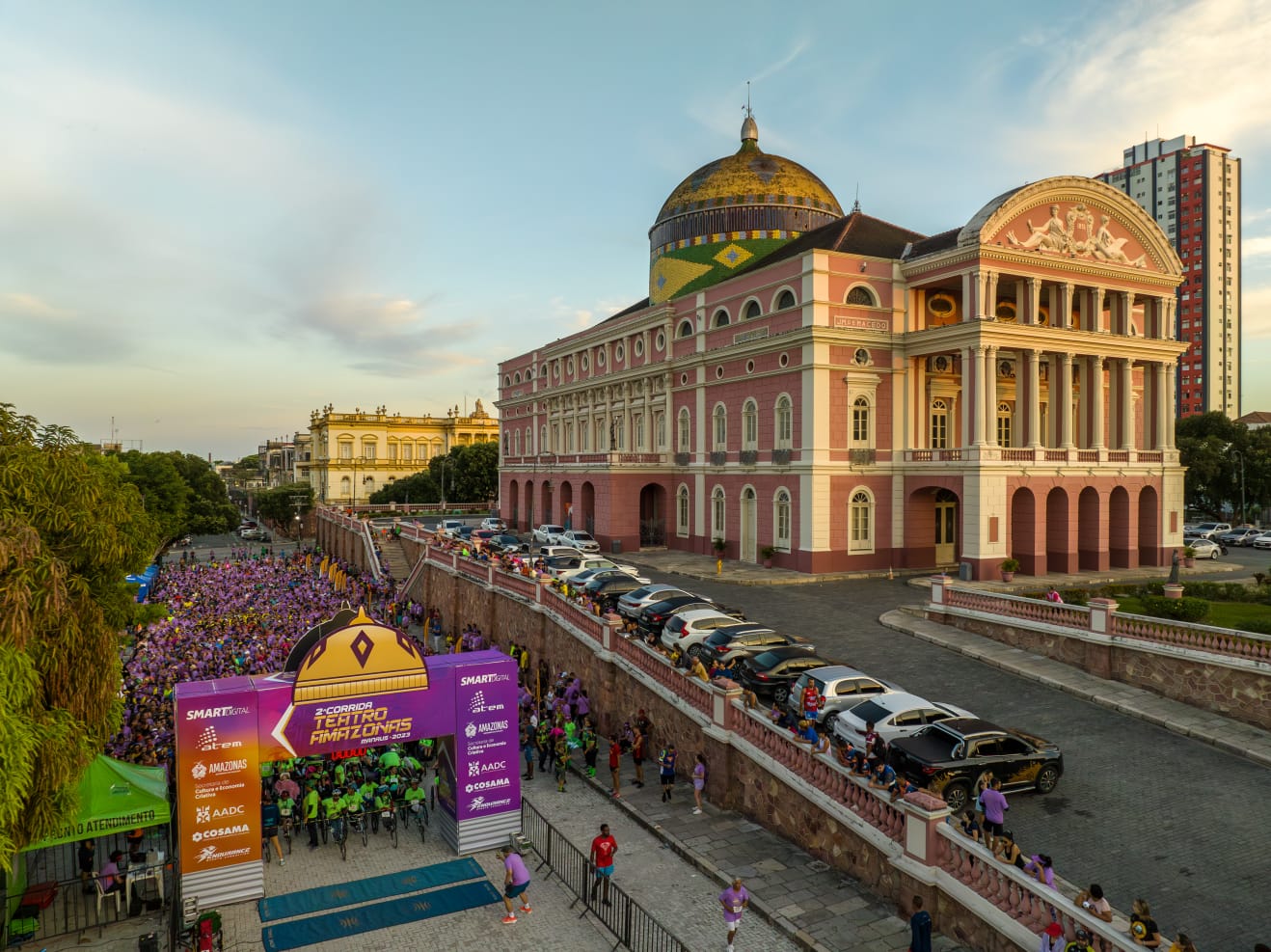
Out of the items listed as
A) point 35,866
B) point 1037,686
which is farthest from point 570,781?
point 1037,686

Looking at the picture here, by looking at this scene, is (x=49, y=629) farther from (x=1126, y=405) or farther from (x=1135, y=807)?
(x=1126, y=405)

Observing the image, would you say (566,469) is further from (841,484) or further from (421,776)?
(421,776)

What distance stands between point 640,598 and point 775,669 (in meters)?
7.85

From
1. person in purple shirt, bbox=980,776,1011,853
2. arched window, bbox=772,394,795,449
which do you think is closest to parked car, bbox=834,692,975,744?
person in purple shirt, bbox=980,776,1011,853

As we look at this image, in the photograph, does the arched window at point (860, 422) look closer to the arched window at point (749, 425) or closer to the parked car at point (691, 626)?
the arched window at point (749, 425)

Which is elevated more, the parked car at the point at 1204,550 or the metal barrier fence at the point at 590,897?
the parked car at the point at 1204,550

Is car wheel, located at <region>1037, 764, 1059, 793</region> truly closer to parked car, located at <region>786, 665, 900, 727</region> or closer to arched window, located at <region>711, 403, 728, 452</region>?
parked car, located at <region>786, 665, 900, 727</region>

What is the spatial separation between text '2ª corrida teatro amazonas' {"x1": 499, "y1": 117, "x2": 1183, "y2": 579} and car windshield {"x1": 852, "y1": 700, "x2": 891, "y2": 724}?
1718 cm

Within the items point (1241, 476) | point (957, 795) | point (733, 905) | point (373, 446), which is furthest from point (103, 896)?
point (373, 446)

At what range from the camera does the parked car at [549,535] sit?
42844 millimetres

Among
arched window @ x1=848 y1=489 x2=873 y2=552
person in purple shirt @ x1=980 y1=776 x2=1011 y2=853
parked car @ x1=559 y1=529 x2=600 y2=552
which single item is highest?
arched window @ x1=848 y1=489 x2=873 y2=552

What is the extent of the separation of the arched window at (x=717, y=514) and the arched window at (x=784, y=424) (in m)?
5.04

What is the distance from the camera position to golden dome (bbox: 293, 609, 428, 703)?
14.5 metres

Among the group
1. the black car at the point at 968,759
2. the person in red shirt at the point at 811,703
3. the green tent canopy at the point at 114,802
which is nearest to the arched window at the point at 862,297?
the person in red shirt at the point at 811,703
